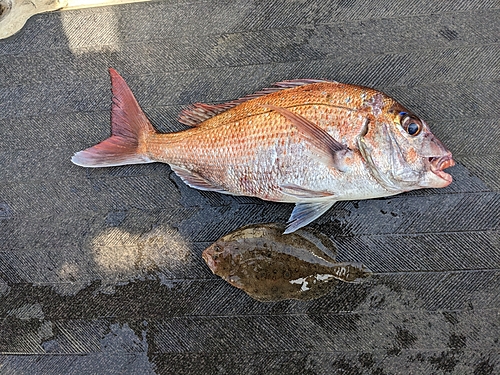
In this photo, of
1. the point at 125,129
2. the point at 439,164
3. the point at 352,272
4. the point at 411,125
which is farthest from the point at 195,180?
the point at 439,164

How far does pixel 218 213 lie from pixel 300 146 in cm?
70

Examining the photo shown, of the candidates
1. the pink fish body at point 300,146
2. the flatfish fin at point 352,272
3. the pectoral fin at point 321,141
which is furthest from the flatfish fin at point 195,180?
the flatfish fin at point 352,272

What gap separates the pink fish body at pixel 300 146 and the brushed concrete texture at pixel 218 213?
209mm

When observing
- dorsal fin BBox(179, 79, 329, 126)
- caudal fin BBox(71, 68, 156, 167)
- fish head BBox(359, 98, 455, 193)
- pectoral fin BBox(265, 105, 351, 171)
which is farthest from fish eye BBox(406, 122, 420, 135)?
caudal fin BBox(71, 68, 156, 167)

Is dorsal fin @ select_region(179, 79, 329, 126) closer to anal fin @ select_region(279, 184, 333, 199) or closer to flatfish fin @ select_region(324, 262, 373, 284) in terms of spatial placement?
anal fin @ select_region(279, 184, 333, 199)

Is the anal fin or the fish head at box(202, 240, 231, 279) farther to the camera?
the fish head at box(202, 240, 231, 279)

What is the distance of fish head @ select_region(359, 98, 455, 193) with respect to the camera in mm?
1845

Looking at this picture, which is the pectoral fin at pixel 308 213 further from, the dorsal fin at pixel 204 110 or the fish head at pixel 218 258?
the dorsal fin at pixel 204 110

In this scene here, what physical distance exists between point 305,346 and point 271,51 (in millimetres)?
1801

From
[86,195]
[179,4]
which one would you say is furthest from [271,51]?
[86,195]

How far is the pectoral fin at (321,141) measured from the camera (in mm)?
1856

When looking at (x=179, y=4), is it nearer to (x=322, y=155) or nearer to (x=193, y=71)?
(x=193, y=71)

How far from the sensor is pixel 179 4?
8.08ft

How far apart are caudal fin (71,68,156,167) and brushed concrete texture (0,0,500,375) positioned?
0.17 meters
